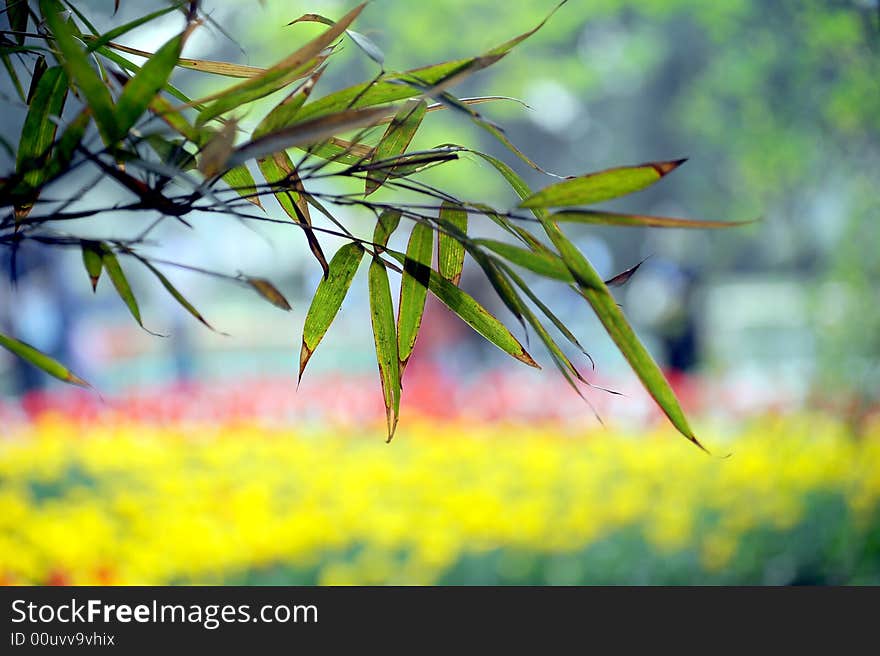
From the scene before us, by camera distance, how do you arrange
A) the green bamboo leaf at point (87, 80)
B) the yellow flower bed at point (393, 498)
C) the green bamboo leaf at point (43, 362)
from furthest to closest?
the yellow flower bed at point (393, 498), the green bamboo leaf at point (43, 362), the green bamboo leaf at point (87, 80)

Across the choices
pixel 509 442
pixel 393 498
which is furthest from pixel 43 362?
pixel 509 442

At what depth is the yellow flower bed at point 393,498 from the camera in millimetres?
1917

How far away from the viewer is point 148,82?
53 cm

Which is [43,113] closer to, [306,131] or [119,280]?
[119,280]

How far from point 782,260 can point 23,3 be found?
13.3 m

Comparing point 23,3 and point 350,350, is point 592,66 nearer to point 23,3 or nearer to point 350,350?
point 350,350

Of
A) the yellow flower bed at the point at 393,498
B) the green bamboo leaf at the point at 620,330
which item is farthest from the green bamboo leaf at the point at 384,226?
the yellow flower bed at the point at 393,498

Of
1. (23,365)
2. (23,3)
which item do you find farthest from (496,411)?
(23,365)

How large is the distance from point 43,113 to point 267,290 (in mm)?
232

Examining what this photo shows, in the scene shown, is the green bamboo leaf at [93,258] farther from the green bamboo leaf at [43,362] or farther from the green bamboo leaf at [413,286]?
the green bamboo leaf at [413,286]

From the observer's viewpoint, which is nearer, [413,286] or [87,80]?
[87,80]

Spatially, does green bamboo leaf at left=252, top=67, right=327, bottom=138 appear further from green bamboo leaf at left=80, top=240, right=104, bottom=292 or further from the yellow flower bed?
the yellow flower bed

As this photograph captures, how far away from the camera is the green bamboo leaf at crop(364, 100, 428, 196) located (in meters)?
0.65
